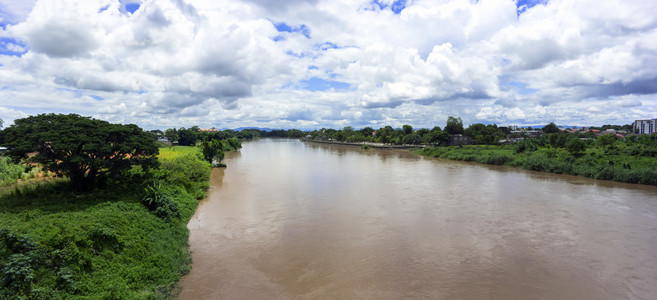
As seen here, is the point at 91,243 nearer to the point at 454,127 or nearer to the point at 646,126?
the point at 454,127

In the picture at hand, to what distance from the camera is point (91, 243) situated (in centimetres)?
735

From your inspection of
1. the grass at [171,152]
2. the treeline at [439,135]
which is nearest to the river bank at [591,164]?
the treeline at [439,135]

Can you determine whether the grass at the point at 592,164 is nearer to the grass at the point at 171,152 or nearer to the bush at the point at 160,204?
the bush at the point at 160,204

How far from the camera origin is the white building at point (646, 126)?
90925mm

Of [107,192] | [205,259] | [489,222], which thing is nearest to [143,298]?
[205,259]

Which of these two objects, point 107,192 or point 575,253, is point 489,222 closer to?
point 575,253

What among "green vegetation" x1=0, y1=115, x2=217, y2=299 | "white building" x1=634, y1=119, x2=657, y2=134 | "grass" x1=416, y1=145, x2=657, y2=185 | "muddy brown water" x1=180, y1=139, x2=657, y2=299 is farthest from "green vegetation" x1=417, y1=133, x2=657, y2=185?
"white building" x1=634, y1=119, x2=657, y2=134

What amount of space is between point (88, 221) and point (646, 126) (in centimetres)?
13416

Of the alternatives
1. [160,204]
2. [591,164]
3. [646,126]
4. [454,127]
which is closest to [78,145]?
[160,204]

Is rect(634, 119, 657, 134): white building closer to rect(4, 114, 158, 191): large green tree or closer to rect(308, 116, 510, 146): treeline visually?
rect(308, 116, 510, 146): treeline

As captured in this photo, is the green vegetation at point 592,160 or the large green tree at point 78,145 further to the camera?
the green vegetation at point 592,160

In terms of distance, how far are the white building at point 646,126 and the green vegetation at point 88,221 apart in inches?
4869

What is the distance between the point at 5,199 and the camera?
9.61 meters

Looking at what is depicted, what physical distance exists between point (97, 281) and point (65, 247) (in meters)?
1.01
